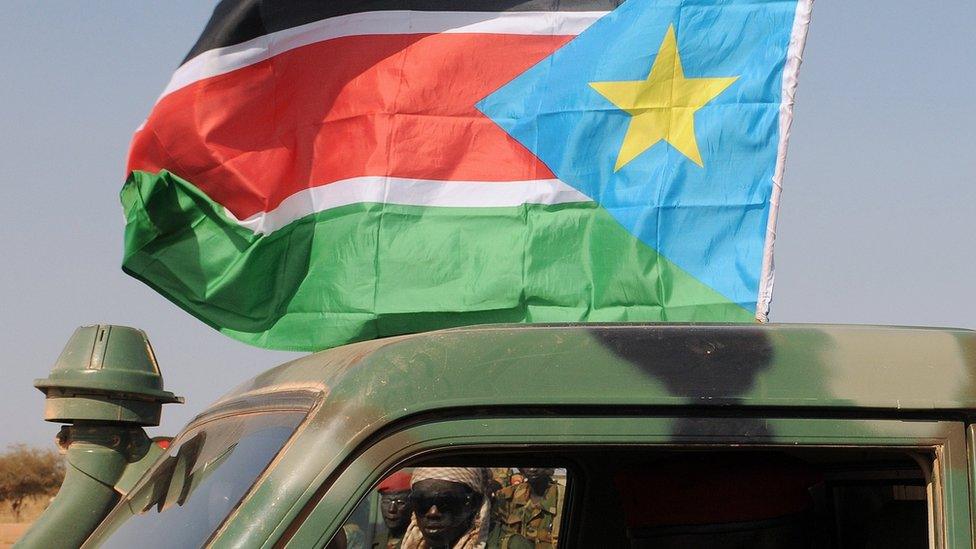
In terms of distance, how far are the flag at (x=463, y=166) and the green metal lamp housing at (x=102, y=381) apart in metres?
1.38

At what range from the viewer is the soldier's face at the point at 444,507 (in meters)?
2.31

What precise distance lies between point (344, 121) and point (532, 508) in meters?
3.62

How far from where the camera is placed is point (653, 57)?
18.5ft

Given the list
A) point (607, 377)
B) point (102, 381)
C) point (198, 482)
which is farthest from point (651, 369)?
point (102, 381)

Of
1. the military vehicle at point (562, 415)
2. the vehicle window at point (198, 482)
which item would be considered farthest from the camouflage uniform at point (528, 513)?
the vehicle window at point (198, 482)

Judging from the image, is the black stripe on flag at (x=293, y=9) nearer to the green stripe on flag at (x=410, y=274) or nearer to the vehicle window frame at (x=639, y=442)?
the green stripe on flag at (x=410, y=274)

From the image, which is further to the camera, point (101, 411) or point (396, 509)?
point (101, 411)

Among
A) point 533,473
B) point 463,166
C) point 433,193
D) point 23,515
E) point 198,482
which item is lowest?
point 198,482

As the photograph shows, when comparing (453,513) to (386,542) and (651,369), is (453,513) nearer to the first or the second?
(386,542)

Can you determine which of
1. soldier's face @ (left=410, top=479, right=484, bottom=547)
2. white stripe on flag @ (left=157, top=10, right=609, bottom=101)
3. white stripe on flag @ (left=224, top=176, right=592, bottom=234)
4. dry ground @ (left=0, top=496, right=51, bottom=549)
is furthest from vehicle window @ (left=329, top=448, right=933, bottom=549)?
dry ground @ (left=0, top=496, right=51, bottom=549)

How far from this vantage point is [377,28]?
20.0 feet

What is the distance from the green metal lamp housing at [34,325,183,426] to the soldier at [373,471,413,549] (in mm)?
1905

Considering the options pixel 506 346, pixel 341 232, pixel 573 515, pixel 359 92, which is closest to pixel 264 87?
pixel 359 92

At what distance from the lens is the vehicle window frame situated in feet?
5.34
